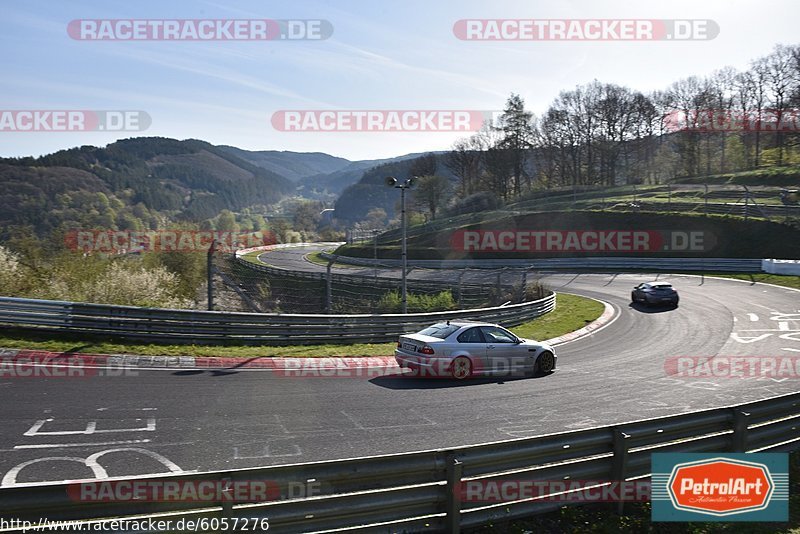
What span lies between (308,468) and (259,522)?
0.55 metres

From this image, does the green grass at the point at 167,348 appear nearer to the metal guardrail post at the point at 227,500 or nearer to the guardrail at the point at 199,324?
the guardrail at the point at 199,324

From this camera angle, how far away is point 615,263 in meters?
48.3

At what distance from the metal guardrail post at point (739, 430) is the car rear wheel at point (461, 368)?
23.4ft

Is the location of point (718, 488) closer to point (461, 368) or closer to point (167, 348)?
point (461, 368)

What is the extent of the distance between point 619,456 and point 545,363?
8.85m

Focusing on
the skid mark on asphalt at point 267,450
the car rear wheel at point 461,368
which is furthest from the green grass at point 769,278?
the skid mark on asphalt at point 267,450

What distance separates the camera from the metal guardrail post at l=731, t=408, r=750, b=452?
7336mm

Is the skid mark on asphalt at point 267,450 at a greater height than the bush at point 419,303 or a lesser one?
greater

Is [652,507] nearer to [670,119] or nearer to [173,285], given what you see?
[173,285]

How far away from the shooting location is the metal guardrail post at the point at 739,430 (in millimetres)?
7336

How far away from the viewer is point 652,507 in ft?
20.7

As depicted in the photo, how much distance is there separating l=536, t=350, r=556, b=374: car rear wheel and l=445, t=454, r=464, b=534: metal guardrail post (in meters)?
9.98

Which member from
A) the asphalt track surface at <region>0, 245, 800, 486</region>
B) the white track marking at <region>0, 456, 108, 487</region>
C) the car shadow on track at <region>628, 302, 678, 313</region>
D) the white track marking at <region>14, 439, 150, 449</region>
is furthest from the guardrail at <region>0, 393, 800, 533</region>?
the car shadow on track at <region>628, 302, 678, 313</region>

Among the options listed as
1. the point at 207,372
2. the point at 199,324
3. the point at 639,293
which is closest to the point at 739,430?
the point at 207,372
